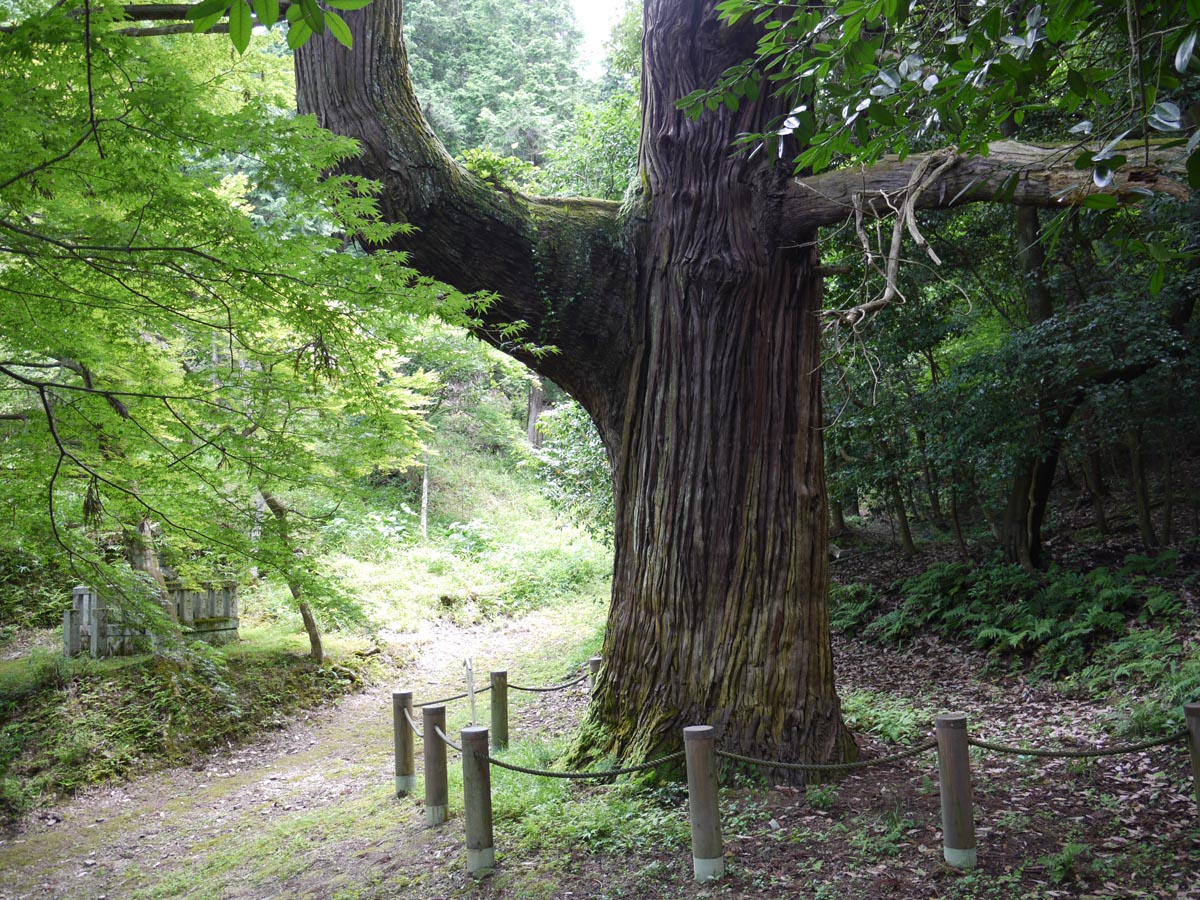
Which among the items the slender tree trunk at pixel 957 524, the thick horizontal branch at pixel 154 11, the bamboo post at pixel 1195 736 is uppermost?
the thick horizontal branch at pixel 154 11

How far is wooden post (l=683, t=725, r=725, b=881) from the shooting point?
3.96 meters

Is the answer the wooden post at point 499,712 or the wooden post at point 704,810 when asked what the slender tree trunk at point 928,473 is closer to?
the wooden post at point 499,712

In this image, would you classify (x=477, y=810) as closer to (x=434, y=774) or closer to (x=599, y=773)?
(x=599, y=773)

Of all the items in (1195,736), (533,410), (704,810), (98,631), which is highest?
(533,410)

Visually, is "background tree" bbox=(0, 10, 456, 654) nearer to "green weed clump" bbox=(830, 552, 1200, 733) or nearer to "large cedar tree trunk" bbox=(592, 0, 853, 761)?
"large cedar tree trunk" bbox=(592, 0, 853, 761)

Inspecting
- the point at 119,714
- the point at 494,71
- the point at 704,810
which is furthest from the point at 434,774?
the point at 494,71

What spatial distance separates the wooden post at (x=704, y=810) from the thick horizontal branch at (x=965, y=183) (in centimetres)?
290

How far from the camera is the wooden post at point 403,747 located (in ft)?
20.5

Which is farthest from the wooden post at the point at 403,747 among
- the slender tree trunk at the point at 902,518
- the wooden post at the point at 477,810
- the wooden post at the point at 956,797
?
the slender tree trunk at the point at 902,518

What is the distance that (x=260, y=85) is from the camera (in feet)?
28.9

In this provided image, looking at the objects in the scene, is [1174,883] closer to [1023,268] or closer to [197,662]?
[1023,268]

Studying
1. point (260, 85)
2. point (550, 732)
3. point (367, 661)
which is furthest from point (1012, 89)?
point (367, 661)

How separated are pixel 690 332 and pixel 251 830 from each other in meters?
5.19

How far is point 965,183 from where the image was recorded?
4.82 m
